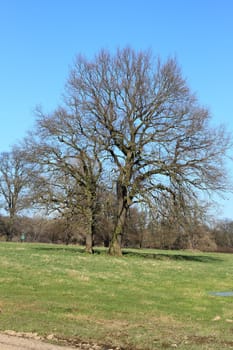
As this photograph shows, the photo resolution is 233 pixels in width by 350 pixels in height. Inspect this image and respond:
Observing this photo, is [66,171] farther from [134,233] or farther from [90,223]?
[134,233]

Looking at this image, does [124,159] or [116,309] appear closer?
[116,309]

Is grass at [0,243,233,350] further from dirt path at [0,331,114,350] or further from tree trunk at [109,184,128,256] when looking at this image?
tree trunk at [109,184,128,256]

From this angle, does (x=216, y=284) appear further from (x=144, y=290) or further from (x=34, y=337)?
(x=34, y=337)

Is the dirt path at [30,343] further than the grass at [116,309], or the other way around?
the grass at [116,309]

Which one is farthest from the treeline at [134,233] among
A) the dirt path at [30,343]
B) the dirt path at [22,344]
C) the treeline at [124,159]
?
the dirt path at [22,344]

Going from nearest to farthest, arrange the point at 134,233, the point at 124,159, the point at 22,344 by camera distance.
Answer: the point at 22,344
the point at 124,159
the point at 134,233

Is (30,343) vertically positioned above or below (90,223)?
below

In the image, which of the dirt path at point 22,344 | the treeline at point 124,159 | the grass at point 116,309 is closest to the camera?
the dirt path at point 22,344

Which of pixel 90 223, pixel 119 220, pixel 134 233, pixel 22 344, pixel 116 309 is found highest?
pixel 134 233

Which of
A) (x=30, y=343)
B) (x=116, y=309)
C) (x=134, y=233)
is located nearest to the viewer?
(x=30, y=343)

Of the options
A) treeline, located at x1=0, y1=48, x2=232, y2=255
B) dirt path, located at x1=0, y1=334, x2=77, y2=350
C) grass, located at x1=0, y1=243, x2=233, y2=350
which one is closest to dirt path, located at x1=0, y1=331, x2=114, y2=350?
dirt path, located at x1=0, y1=334, x2=77, y2=350

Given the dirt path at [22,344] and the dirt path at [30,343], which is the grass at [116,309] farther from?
the dirt path at [22,344]

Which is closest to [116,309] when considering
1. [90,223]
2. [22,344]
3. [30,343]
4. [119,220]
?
[30,343]

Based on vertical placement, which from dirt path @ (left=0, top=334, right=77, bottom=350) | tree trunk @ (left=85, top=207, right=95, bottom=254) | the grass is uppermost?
tree trunk @ (left=85, top=207, right=95, bottom=254)
